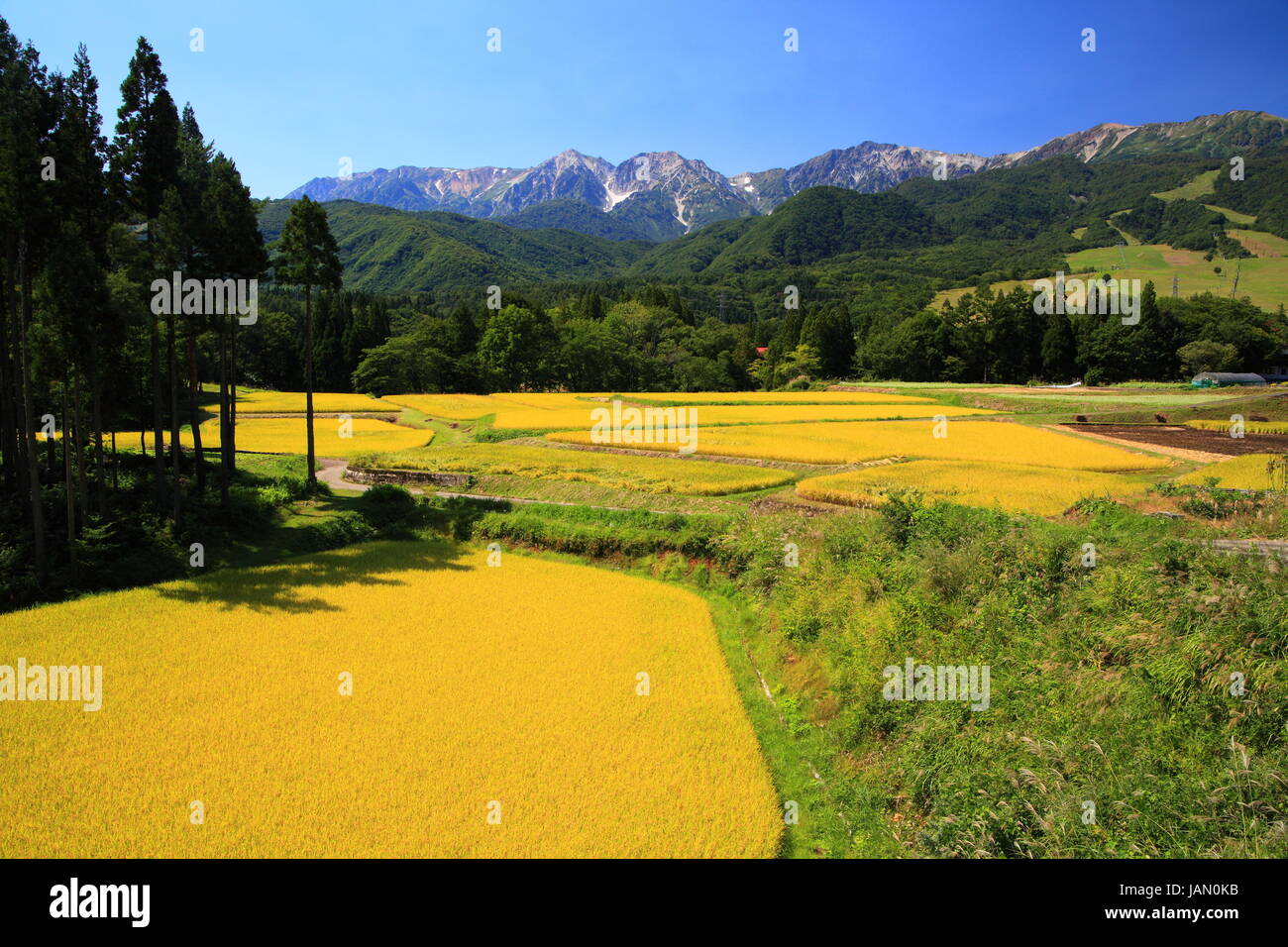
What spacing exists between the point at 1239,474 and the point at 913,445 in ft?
43.4

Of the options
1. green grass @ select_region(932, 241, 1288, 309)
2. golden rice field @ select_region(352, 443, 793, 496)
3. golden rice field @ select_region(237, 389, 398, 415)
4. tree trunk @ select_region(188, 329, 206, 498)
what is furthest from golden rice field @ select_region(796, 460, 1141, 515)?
green grass @ select_region(932, 241, 1288, 309)

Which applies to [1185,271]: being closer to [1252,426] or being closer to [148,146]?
A: [1252,426]

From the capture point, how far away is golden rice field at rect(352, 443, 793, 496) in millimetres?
26312

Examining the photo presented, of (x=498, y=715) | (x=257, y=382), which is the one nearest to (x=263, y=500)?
(x=498, y=715)

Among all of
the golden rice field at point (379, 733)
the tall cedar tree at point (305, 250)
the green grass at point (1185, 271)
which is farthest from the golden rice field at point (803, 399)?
the green grass at point (1185, 271)

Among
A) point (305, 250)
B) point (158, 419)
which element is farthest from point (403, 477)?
point (305, 250)

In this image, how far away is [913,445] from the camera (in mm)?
32906

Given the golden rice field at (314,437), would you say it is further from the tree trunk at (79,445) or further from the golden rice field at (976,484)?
the golden rice field at (976,484)

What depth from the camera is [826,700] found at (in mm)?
11695

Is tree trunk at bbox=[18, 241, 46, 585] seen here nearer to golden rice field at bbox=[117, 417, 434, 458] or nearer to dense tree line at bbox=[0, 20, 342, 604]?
dense tree line at bbox=[0, 20, 342, 604]

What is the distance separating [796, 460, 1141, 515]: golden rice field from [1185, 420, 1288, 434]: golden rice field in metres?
16.9

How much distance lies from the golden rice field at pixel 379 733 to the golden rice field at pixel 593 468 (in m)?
9.69

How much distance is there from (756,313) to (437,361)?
102473mm

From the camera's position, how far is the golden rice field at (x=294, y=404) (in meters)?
55.3
